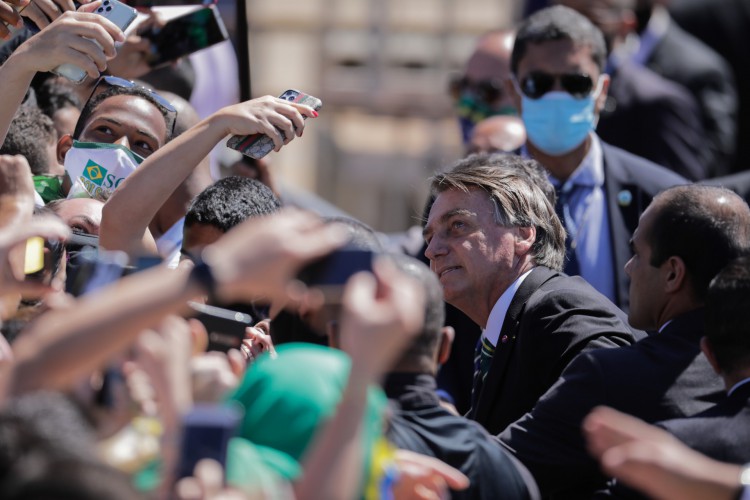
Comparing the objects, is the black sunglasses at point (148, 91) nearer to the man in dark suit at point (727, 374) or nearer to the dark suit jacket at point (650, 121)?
the man in dark suit at point (727, 374)

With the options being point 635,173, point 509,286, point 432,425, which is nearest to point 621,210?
point 635,173

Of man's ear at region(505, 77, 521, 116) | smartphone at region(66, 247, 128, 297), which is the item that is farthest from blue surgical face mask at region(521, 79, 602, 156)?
smartphone at region(66, 247, 128, 297)

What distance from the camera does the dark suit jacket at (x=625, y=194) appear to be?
204 inches

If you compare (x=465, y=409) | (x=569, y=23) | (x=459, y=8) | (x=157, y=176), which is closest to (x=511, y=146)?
(x=569, y=23)

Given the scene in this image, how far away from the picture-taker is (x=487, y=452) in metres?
3.09

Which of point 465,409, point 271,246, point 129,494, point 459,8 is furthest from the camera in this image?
point 459,8

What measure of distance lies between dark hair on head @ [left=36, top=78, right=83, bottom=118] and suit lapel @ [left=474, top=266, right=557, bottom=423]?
2.26 meters

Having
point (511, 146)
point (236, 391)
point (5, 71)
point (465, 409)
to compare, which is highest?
point (5, 71)

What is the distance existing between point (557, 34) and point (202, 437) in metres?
3.57

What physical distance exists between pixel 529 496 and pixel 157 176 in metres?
1.48

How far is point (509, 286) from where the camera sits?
4.29m

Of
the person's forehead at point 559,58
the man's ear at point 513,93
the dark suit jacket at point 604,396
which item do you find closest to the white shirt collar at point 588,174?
the person's forehead at point 559,58

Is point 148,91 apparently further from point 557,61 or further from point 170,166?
point 557,61

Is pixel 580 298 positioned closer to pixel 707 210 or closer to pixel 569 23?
pixel 707 210
